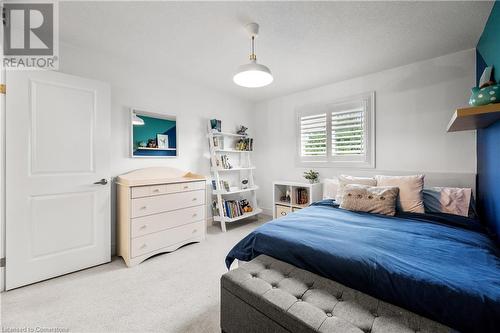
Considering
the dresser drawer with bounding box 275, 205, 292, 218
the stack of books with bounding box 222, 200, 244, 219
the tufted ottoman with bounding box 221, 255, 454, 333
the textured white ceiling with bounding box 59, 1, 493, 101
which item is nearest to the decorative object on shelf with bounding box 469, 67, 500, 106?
the textured white ceiling with bounding box 59, 1, 493, 101

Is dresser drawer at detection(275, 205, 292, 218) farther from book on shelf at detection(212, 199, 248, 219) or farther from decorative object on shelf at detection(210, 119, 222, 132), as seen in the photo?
decorative object on shelf at detection(210, 119, 222, 132)

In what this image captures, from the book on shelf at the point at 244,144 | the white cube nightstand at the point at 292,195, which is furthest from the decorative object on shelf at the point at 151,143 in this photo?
the white cube nightstand at the point at 292,195

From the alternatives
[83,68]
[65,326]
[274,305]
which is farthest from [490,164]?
[83,68]

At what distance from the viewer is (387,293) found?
114 cm

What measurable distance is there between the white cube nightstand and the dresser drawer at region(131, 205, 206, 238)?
4.59 ft

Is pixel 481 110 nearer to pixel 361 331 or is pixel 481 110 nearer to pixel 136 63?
pixel 361 331

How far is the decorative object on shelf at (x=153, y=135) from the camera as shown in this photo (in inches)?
112

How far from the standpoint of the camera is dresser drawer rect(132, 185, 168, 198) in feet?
7.89

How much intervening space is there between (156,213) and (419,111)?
3.46 meters

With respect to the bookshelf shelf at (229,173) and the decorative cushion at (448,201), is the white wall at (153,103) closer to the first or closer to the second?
the bookshelf shelf at (229,173)

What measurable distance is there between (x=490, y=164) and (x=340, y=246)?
173cm

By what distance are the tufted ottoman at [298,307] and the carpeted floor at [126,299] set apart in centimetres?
43

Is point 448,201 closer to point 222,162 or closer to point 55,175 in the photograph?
point 222,162


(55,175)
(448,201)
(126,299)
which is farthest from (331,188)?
(55,175)
